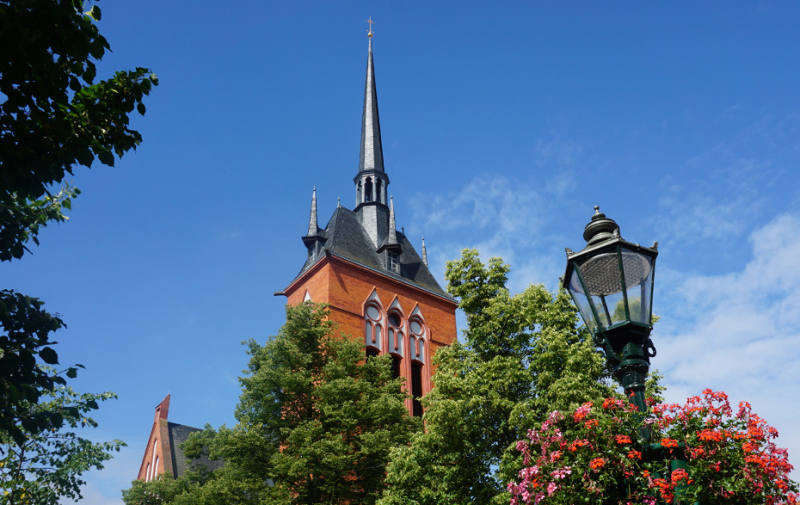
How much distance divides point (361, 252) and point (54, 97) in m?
25.5

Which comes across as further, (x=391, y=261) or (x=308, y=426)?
(x=391, y=261)

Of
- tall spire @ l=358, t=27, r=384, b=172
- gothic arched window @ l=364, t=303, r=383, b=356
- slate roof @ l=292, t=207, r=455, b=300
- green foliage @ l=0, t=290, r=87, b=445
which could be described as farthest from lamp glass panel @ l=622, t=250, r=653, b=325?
tall spire @ l=358, t=27, r=384, b=172

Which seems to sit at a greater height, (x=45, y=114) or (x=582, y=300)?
(x=45, y=114)

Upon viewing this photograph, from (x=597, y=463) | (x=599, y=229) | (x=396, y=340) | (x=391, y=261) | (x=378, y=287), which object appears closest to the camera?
(x=599, y=229)

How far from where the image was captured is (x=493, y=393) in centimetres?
1384

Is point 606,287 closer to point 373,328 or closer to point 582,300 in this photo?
point 582,300

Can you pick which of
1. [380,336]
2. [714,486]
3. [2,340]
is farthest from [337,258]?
[714,486]

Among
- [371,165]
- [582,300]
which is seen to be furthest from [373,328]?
[582,300]

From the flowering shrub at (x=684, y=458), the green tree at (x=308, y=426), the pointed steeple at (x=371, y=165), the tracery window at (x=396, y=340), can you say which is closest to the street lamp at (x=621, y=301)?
the flowering shrub at (x=684, y=458)

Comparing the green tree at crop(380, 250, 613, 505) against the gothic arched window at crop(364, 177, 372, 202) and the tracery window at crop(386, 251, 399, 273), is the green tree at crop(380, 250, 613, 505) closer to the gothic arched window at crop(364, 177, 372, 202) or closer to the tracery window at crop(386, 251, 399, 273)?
the tracery window at crop(386, 251, 399, 273)

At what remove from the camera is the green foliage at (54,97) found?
15.9 feet

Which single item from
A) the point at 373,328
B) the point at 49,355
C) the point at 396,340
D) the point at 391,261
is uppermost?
the point at 391,261

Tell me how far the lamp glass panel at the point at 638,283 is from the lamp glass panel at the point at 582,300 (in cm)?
29

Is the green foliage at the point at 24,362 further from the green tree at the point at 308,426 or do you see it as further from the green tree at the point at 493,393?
the green tree at the point at 308,426
